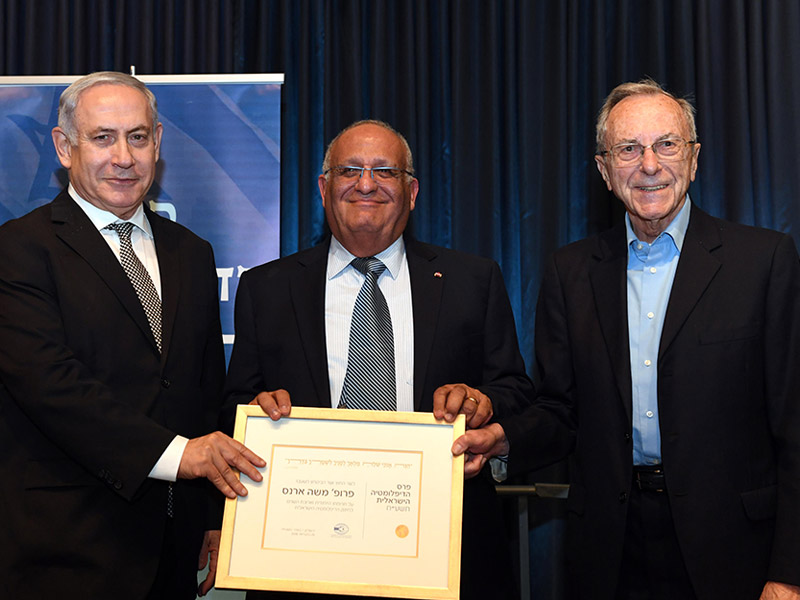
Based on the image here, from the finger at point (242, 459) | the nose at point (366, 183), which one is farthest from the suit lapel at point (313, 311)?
the finger at point (242, 459)

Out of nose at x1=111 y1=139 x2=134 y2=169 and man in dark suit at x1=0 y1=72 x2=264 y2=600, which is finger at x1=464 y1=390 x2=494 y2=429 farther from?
nose at x1=111 y1=139 x2=134 y2=169

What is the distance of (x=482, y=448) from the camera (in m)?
2.42

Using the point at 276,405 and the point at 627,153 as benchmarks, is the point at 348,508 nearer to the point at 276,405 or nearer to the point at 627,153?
the point at 276,405

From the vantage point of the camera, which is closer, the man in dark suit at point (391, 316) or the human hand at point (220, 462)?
the human hand at point (220, 462)

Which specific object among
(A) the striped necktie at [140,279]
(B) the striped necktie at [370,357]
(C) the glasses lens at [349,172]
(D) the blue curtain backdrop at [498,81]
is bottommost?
(B) the striped necktie at [370,357]

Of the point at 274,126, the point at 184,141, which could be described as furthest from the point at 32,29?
the point at 274,126

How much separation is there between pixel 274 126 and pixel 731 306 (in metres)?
2.44

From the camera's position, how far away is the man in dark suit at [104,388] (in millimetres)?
2381

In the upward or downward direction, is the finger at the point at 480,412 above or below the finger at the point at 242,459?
above

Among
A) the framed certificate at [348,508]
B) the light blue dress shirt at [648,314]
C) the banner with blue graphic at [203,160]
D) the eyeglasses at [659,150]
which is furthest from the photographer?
the banner with blue graphic at [203,160]

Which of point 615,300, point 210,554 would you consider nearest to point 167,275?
point 210,554

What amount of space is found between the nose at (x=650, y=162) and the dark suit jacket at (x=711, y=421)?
23cm

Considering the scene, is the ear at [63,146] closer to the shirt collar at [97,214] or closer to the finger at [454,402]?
the shirt collar at [97,214]

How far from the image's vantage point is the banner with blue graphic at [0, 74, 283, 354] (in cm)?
392
